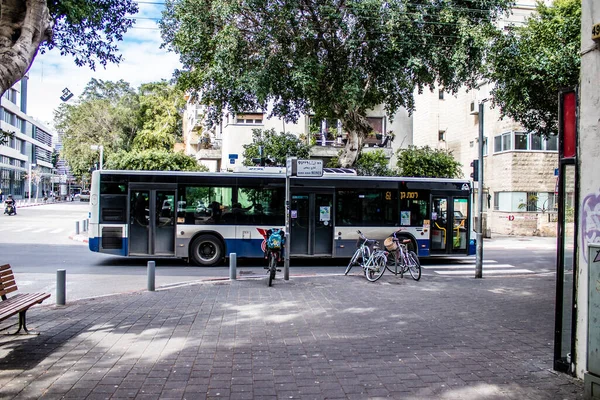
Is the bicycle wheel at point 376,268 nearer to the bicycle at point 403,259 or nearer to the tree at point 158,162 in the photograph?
the bicycle at point 403,259

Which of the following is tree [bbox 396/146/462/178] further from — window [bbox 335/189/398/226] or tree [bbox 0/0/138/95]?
tree [bbox 0/0/138/95]

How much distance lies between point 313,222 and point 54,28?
8730 mm

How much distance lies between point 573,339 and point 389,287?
6.18m

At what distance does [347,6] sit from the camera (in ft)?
58.8

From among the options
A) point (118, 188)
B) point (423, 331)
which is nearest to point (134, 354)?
point (423, 331)

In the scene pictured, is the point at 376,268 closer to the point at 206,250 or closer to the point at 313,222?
the point at 313,222

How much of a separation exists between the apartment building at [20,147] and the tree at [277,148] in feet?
168

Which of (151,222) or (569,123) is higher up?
(569,123)

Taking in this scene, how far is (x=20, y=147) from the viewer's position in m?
83.8

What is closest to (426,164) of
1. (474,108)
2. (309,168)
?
(474,108)

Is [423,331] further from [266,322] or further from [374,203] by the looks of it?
[374,203]

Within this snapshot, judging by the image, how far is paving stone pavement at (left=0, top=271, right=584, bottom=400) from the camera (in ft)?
16.2

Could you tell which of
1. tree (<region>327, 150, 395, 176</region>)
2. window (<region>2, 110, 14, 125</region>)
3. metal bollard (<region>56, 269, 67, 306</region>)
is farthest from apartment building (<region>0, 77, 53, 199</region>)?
metal bollard (<region>56, 269, 67, 306</region>)

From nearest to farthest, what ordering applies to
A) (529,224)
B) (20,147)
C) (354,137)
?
(354,137), (529,224), (20,147)
